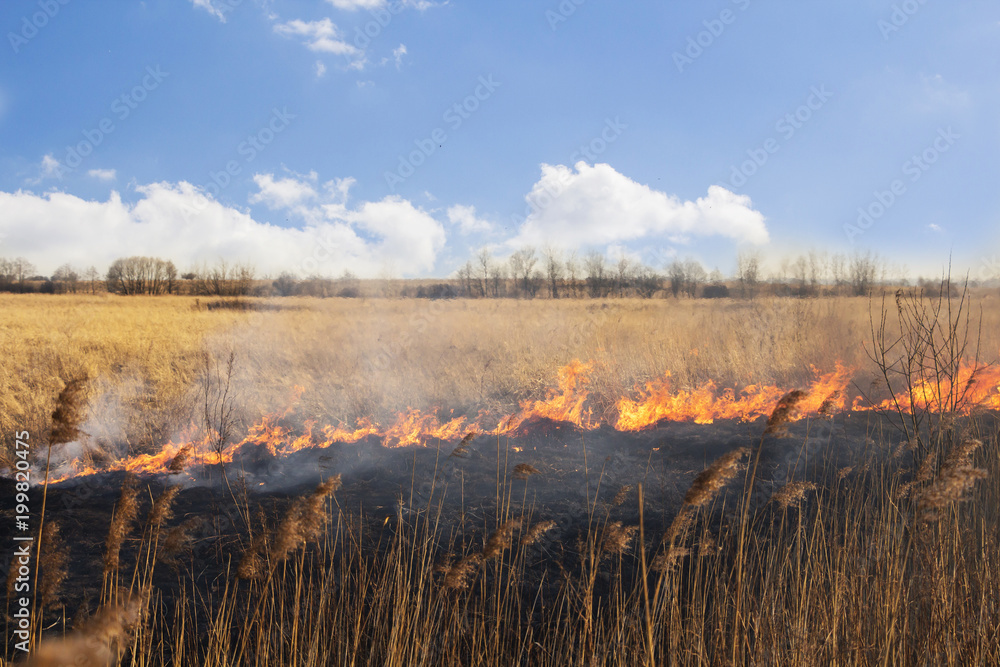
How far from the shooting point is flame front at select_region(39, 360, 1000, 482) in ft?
25.8

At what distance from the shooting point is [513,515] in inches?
200

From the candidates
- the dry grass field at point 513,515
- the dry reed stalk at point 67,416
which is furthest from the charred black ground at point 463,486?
the dry reed stalk at point 67,416

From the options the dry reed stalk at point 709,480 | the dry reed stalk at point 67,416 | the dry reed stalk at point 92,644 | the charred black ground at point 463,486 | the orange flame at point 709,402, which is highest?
the dry reed stalk at point 67,416

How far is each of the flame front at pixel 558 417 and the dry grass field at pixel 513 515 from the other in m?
0.33

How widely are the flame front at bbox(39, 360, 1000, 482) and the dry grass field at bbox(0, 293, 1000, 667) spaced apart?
1.10ft

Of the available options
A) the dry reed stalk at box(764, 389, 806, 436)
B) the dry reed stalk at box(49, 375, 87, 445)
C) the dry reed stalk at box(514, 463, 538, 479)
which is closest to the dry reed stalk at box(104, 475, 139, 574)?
the dry reed stalk at box(49, 375, 87, 445)

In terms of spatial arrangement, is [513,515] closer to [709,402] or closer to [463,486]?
[463,486]

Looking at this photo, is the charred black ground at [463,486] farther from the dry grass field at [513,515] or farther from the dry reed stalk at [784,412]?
the dry reed stalk at [784,412]

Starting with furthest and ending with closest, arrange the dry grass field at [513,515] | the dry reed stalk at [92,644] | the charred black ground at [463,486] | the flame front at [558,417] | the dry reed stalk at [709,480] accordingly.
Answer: the flame front at [558,417] → the charred black ground at [463,486] → the dry grass field at [513,515] → the dry reed stalk at [709,480] → the dry reed stalk at [92,644]

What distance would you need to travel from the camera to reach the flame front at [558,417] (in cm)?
788

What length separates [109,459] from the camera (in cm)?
805

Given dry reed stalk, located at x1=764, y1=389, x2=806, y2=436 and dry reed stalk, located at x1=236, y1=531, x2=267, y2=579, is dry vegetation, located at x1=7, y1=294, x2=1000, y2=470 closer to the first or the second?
A: dry reed stalk, located at x1=236, y1=531, x2=267, y2=579

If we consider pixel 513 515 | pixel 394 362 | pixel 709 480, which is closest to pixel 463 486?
pixel 513 515

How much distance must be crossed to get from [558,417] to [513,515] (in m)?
4.17
